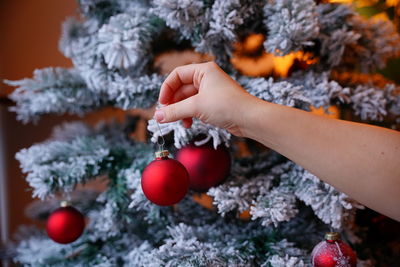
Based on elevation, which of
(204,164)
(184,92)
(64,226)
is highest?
(184,92)

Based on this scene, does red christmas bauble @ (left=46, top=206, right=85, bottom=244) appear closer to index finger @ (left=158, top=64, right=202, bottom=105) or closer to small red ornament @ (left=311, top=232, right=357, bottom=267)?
index finger @ (left=158, top=64, right=202, bottom=105)

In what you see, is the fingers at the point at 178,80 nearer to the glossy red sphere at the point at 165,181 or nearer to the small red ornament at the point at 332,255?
the glossy red sphere at the point at 165,181

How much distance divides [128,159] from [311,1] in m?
0.40

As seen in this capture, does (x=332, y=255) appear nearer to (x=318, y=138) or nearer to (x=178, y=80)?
(x=318, y=138)

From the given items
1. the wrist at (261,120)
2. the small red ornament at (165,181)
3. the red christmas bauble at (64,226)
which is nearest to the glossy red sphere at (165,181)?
the small red ornament at (165,181)

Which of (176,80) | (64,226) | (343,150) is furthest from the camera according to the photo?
(64,226)

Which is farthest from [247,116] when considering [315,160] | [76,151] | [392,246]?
[392,246]

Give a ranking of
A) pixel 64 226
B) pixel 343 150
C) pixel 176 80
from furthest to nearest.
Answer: pixel 64 226 < pixel 176 80 < pixel 343 150

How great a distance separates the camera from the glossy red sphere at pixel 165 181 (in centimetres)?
46

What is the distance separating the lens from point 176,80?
0.48 meters

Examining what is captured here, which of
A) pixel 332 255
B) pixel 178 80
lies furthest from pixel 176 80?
pixel 332 255

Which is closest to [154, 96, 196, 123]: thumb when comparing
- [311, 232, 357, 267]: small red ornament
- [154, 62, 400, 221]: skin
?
[154, 62, 400, 221]: skin

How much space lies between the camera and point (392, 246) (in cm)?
72

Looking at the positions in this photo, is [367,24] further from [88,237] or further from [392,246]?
[88,237]
